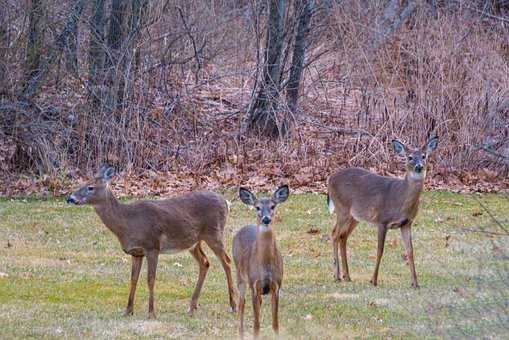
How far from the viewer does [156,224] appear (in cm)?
905

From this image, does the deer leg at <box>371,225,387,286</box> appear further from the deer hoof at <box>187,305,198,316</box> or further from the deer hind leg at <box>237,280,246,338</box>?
the deer hind leg at <box>237,280,246,338</box>

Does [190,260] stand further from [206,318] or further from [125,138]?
[125,138]

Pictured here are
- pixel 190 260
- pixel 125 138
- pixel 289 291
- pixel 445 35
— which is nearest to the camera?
pixel 289 291

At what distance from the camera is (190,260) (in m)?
11.8

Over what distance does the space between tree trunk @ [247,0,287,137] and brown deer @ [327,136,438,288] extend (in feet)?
22.4

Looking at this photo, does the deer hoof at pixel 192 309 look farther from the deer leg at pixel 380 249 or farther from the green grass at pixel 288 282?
the deer leg at pixel 380 249

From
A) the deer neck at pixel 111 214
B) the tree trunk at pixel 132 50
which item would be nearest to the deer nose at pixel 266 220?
the deer neck at pixel 111 214

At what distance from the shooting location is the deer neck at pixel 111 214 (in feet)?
29.6

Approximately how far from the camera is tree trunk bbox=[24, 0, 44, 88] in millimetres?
17672

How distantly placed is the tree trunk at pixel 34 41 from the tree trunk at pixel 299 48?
4285 mm

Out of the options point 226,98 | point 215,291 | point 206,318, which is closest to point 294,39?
point 226,98

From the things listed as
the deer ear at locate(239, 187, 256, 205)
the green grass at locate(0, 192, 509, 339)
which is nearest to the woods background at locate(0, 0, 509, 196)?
the green grass at locate(0, 192, 509, 339)

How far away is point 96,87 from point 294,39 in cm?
377

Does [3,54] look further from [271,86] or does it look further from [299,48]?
[299,48]
